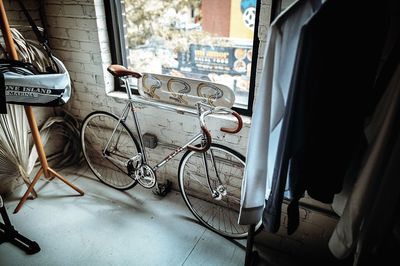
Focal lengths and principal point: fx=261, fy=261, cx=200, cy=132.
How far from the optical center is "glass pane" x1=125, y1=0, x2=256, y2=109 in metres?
1.71

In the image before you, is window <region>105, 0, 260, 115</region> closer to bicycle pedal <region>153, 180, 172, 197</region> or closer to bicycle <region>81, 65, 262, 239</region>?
bicycle <region>81, 65, 262, 239</region>

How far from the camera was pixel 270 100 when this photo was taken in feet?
2.99

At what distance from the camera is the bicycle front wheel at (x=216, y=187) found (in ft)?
6.09

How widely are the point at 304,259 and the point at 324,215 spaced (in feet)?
1.14

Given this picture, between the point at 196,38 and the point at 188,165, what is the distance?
992mm

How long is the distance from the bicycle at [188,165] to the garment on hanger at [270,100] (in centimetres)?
51

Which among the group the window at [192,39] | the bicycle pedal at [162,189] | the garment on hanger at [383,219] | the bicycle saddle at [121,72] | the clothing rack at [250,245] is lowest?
the bicycle pedal at [162,189]

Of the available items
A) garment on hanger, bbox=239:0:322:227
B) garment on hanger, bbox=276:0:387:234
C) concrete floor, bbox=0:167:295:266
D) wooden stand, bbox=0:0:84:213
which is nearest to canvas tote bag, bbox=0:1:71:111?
wooden stand, bbox=0:0:84:213

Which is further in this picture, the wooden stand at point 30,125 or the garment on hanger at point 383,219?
the wooden stand at point 30,125

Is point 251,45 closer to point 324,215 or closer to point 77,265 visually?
point 324,215

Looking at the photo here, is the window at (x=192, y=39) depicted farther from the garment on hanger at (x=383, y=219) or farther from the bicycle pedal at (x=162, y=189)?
the garment on hanger at (x=383, y=219)

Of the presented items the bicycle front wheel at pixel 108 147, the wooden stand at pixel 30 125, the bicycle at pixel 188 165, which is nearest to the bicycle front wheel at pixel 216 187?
the bicycle at pixel 188 165

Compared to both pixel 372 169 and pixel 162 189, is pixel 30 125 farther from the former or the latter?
pixel 372 169

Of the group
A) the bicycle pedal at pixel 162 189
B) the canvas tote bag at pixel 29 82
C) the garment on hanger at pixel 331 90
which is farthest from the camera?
the bicycle pedal at pixel 162 189
